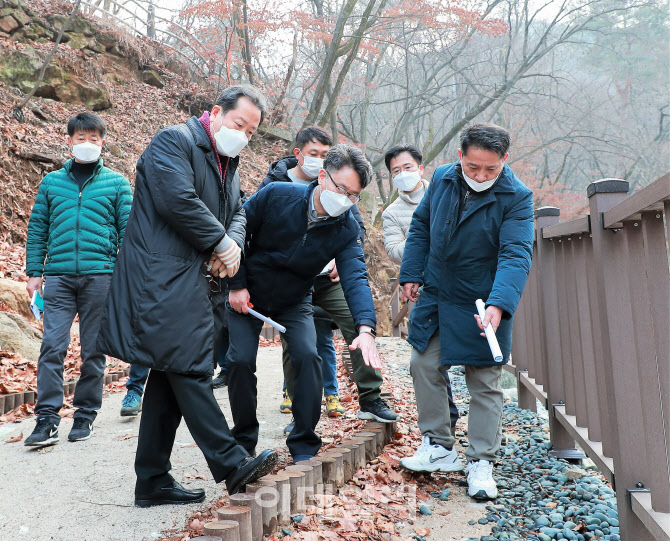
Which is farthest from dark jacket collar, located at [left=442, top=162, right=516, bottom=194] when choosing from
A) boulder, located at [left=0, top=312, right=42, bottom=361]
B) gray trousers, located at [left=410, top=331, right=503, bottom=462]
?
boulder, located at [left=0, top=312, right=42, bottom=361]

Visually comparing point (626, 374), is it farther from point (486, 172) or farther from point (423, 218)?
point (423, 218)

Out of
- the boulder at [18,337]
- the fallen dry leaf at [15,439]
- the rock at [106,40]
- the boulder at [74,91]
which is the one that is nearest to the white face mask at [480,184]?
the fallen dry leaf at [15,439]

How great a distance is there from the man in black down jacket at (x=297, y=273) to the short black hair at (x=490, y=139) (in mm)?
601

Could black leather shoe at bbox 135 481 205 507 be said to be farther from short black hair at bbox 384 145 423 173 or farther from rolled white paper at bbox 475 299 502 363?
short black hair at bbox 384 145 423 173

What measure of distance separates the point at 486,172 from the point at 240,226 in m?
1.40

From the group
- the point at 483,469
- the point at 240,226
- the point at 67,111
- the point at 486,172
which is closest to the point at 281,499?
the point at 483,469

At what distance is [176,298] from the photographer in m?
2.68

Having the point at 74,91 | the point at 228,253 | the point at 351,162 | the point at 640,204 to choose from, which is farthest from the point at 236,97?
the point at 74,91

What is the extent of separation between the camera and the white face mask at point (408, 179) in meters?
4.61

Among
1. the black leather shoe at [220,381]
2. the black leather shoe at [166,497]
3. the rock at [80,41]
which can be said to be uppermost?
the rock at [80,41]

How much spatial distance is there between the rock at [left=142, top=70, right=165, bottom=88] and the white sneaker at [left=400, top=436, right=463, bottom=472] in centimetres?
1502

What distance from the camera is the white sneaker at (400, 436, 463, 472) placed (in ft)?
10.9

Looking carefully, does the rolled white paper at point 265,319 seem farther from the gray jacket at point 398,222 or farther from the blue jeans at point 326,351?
the gray jacket at point 398,222

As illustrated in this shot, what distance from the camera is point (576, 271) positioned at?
3.26m
